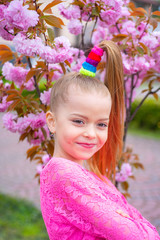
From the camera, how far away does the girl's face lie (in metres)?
1.43

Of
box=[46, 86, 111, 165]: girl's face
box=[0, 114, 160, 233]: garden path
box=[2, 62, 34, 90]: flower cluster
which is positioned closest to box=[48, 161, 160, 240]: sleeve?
box=[46, 86, 111, 165]: girl's face

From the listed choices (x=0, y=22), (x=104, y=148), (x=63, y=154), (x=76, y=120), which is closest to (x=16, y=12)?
(x=0, y=22)

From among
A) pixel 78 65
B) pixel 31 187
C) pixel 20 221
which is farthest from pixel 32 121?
pixel 31 187

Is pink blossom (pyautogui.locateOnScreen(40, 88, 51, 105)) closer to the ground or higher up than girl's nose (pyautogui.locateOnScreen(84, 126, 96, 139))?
→ closer to the ground

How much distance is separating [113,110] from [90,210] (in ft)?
1.99

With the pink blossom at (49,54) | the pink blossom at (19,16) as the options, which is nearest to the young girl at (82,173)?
the pink blossom at (49,54)

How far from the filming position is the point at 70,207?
1.33 metres

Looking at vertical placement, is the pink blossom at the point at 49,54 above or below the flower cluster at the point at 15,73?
above

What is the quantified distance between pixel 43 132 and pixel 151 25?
37.9 inches

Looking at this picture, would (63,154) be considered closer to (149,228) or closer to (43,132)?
(149,228)

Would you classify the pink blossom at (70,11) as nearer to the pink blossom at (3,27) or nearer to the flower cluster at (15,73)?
the flower cluster at (15,73)

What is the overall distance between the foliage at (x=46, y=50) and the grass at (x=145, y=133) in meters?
8.49

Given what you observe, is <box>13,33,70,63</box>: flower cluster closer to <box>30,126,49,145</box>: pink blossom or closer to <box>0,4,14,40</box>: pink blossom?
<box>0,4,14,40</box>: pink blossom

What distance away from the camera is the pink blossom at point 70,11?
84.7 inches
